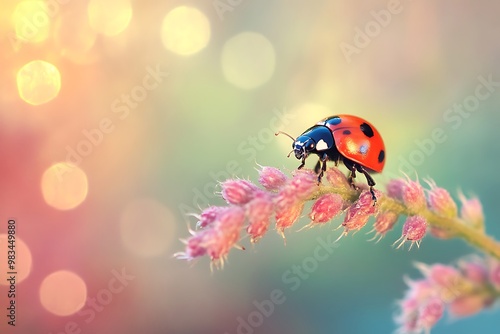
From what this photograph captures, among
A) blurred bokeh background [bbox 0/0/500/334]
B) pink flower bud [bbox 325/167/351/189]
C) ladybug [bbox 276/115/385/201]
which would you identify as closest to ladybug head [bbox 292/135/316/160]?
ladybug [bbox 276/115/385/201]

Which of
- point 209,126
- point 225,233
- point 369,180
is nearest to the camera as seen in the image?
point 225,233

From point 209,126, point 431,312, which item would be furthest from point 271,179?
point 209,126

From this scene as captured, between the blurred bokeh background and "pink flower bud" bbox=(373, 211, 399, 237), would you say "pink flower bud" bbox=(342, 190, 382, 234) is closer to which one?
"pink flower bud" bbox=(373, 211, 399, 237)

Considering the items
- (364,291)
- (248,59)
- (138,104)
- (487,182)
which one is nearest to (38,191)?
(138,104)

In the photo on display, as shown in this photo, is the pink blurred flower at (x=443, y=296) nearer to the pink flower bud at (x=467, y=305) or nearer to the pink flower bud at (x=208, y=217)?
the pink flower bud at (x=467, y=305)

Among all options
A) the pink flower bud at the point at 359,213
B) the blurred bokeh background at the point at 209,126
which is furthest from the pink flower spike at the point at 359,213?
the blurred bokeh background at the point at 209,126

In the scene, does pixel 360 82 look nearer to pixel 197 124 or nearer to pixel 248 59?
pixel 248 59

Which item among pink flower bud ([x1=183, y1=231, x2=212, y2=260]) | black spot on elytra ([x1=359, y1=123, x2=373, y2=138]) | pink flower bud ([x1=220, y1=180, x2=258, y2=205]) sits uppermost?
black spot on elytra ([x1=359, y1=123, x2=373, y2=138])

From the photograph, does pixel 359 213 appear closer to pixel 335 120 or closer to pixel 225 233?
pixel 225 233
